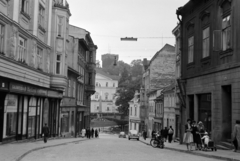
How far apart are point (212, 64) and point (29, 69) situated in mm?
13466

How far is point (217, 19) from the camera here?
74.1 ft

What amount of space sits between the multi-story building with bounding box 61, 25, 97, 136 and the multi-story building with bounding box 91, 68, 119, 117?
210ft

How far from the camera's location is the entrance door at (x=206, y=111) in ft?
79.1

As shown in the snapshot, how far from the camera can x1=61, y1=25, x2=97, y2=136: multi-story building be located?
42406mm

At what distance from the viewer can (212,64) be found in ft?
76.3

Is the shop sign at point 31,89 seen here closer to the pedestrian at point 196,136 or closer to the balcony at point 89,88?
the pedestrian at point 196,136

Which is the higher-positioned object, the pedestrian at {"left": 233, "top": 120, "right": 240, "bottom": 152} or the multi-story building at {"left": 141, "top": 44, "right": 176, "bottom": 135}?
the multi-story building at {"left": 141, "top": 44, "right": 176, "bottom": 135}

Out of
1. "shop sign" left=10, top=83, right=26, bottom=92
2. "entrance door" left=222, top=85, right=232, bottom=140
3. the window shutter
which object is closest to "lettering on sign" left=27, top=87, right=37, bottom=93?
"shop sign" left=10, top=83, right=26, bottom=92

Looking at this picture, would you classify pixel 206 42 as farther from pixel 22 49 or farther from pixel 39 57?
pixel 39 57

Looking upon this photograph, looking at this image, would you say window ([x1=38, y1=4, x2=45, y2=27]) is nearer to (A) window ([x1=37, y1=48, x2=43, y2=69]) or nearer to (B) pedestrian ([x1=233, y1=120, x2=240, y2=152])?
(A) window ([x1=37, y1=48, x2=43, y2=69])

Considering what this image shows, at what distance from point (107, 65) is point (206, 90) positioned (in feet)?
517

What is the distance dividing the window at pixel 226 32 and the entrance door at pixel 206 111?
4.17 m

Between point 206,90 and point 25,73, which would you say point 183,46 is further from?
point 25,73

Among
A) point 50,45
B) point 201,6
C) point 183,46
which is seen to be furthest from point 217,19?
point 50,45
